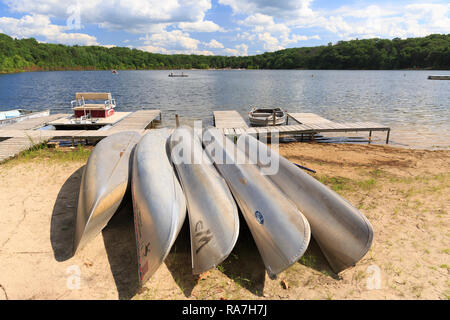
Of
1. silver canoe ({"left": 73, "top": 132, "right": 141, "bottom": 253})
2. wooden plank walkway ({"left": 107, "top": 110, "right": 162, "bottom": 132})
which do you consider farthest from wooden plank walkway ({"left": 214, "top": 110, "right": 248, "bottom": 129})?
silver canoe ({"left": 73, "top": 132, "right": 141, "bottom": 253})

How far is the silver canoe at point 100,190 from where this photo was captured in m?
4.32

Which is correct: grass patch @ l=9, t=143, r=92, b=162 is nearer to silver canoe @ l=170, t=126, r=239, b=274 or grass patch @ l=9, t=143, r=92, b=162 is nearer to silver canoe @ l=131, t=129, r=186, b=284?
silver canoe @ l=131, t=129, r=186, b=284

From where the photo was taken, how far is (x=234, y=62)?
559ft

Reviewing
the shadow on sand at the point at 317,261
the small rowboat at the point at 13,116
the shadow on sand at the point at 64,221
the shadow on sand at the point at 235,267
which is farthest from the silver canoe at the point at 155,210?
the small rowboat at the point at 13,116

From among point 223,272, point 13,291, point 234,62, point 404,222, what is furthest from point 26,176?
point 234,62

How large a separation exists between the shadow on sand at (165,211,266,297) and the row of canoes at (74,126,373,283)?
37 cm

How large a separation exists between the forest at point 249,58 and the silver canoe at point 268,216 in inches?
4605

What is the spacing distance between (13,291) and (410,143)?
1670 centimetres

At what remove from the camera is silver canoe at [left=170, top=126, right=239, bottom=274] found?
3598mm

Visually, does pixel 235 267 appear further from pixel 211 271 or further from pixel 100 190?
pixel 100 190

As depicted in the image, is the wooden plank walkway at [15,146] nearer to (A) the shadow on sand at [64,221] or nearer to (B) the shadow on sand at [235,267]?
(A) the shadow on sand at [64,221]

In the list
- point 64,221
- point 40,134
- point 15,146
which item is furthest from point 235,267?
point 40,134

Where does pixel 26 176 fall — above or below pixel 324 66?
below
